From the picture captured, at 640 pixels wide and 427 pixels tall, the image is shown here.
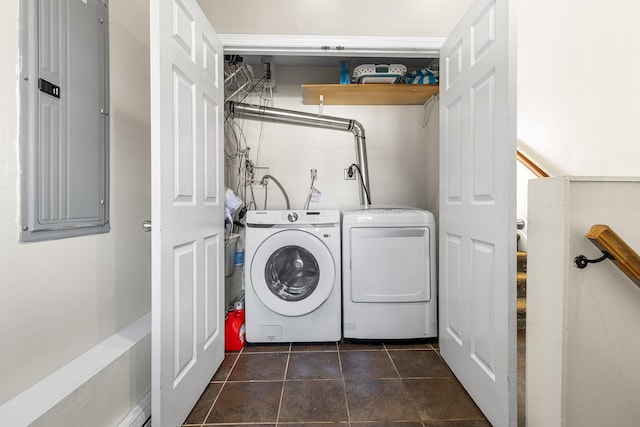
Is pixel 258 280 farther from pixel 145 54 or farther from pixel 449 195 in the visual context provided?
pixel 145 54

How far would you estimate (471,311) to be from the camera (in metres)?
1.28

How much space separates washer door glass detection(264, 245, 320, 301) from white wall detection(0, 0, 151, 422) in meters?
0.77

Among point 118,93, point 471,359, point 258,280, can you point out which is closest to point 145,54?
point 118,93

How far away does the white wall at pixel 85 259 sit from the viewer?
77cm


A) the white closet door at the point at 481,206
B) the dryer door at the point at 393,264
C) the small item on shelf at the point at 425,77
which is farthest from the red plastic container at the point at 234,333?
the small item on shelf at the point at 425,77

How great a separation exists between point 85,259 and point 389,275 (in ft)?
5.29

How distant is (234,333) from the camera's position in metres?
1.82

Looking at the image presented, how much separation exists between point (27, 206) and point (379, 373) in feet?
5.63

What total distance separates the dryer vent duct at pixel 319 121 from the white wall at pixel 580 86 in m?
1.45

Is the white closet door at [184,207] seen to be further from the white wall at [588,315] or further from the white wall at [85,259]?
the white wall at [588,315]

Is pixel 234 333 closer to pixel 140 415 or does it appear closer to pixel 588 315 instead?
pixel 140 415

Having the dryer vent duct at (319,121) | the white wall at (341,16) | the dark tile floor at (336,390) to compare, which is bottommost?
the dark tile floor at (336,390)

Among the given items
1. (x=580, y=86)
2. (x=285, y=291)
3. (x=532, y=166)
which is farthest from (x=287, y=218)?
(x=580, y=86)

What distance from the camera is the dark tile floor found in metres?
1.22
